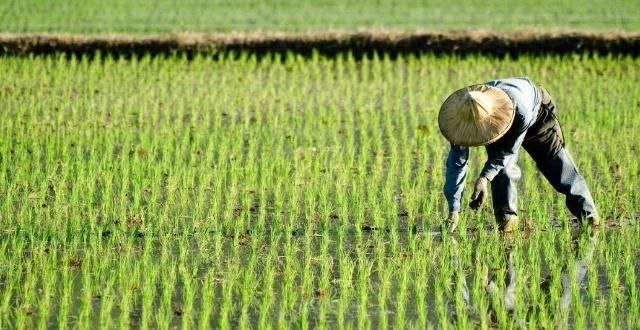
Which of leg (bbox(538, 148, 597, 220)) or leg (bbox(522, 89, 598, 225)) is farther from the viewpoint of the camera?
leg (bbox(538, 148, 597, 220))

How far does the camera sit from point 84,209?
21.4ft

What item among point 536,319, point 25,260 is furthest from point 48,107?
point 536,319

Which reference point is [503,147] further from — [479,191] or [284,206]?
[284,206]

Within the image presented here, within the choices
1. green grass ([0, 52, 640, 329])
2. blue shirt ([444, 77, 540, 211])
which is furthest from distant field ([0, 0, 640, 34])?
blue shirt ([444, 77, 540, 211])

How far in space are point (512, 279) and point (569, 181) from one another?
948 millimetres

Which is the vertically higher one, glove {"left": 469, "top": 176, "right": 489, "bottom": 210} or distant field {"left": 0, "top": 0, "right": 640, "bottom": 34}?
distant field {"left": 0, "top": 0, "right": 640, "bottom": 34}

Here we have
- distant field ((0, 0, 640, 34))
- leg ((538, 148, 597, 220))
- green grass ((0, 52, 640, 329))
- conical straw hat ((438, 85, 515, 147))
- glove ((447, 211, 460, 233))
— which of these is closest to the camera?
green grass ((0, 52, 640, 329))

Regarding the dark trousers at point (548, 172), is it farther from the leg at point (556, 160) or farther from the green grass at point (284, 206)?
the green grass at point (284, 206)

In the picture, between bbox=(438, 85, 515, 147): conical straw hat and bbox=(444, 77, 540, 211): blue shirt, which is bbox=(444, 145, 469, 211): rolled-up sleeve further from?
bbox=(438, 85, 515, 147): conical straw hat

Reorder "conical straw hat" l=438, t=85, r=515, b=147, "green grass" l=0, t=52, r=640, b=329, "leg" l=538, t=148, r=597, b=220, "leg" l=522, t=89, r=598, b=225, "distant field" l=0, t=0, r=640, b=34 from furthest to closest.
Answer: "distant field" l=0, t=0, r=640, b=34
"leg" l=538, t=148, r=597, b=220
"leg" l=522, t=89, r=598, b=225
"conical straw hat" l=438, t=85, r=515, b=147
"green grass" l=0, t=52, r=640, b=329

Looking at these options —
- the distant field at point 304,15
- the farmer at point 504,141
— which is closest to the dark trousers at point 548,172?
the farmer at point 504,141

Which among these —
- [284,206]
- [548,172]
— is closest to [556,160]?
[548,172]

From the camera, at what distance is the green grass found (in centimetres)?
493

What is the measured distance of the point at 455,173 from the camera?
221 inches
